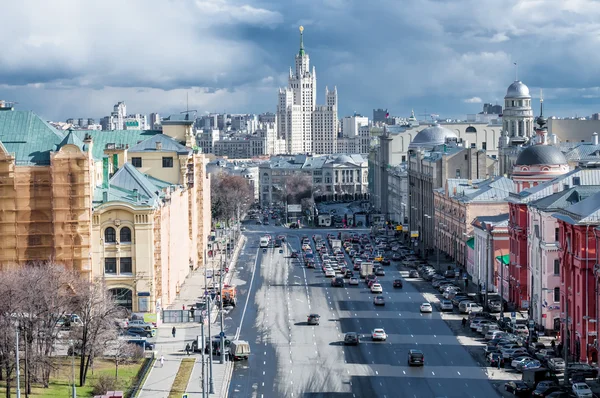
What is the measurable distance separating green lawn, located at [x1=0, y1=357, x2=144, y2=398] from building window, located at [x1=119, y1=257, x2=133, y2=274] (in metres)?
19.1

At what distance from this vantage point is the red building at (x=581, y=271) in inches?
3332

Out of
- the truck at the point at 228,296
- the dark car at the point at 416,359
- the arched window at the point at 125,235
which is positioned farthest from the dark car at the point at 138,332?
the dark car at the point at 416,359

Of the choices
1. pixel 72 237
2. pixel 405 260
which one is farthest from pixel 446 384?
pixel 405 260

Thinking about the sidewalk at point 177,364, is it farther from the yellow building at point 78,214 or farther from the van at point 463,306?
the van at point 463,306

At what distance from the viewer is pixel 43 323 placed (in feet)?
276

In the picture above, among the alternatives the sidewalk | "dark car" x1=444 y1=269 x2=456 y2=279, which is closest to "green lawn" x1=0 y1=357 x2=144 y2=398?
the sidewalk

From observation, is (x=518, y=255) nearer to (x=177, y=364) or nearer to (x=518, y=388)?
(x=177, y=364)

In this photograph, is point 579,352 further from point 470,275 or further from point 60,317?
point 470,275

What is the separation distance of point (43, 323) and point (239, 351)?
13747 mm

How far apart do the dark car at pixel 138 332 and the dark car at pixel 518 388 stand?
31168 mm

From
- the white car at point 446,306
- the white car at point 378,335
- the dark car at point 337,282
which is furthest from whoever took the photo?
the dark car at point 337,282

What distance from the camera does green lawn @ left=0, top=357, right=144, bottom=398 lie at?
77.2m

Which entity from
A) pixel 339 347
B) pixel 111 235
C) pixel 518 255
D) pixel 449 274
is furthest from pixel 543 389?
pixel 449 274

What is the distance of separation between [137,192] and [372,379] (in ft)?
119
